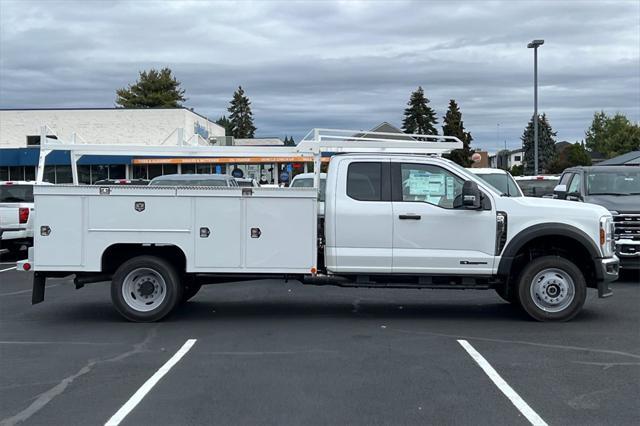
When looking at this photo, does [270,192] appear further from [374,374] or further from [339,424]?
[339,424]

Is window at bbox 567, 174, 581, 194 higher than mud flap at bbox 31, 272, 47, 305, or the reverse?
window at bbox 567, 174, 581, 194

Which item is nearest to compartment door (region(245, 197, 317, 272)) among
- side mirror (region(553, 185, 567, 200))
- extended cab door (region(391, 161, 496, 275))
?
extended cab door (region(391, 161, 496, 275))

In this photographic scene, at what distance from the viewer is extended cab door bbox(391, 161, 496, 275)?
916 cm

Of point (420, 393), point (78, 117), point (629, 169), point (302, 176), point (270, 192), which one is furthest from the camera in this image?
point (78, 117)

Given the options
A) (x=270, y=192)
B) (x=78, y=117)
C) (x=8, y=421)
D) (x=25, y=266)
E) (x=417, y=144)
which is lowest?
(x=8, y=421)

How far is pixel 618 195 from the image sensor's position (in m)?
13.6

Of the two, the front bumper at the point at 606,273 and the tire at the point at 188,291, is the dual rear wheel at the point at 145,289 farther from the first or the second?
the front bumper at the point at 606,273

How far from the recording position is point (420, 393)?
6.26 metres

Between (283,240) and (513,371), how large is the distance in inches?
136

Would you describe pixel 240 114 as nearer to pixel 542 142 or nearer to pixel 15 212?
pixel 542 142

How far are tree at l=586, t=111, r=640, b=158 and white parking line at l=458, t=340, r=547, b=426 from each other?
71.2 meters

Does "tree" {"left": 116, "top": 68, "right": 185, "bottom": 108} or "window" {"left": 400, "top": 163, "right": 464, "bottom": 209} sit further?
"tree" {"left": 116, "top": 68, "right": 185, "bottom": 108}

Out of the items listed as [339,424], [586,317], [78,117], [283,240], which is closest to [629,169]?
[586,317]

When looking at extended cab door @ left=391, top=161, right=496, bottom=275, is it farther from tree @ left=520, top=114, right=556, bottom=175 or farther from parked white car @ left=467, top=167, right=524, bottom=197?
tree @ left=520, top=114, right=556, bottom=175
